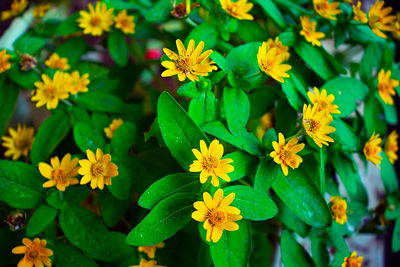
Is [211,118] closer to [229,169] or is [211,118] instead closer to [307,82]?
[229,169]

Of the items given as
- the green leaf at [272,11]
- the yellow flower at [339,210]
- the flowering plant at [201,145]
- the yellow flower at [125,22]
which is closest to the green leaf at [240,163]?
the flowering plant at [201,145]

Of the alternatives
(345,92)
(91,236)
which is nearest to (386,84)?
(345,92)

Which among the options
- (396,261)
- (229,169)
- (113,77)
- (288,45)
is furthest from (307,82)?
Result: (396,261)

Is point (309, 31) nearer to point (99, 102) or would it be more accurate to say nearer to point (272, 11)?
point (272, 11)

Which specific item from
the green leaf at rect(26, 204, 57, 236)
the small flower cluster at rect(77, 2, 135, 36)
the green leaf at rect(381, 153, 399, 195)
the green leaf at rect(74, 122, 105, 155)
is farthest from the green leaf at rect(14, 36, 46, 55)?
the green leaf at rect(381, 153, 399, 195)

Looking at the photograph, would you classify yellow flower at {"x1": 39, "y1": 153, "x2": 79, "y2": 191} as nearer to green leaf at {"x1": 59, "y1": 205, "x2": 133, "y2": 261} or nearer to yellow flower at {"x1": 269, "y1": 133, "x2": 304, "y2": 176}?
green leaf at {"x1": 59, "y1": 205, "x2": 133, "y2": 261}

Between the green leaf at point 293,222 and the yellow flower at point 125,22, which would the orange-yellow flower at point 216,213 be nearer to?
the green leaf at point 293,222
